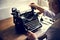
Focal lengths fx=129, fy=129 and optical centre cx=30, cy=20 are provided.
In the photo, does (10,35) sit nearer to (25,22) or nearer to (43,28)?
(25,22)

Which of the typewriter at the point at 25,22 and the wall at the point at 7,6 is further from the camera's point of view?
the wall at the point at 7,6

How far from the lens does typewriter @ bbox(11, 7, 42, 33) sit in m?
1.52

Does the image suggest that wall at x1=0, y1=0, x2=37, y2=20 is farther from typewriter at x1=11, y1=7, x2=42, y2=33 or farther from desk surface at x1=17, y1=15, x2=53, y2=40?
desk surface at x1=17, y1=15, x2=53, y2=40

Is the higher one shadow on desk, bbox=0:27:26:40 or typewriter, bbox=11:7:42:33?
typewriter, bbox=11:7:42:33

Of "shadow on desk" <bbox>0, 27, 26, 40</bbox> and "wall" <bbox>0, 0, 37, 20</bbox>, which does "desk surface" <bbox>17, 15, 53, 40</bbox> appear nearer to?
"shadow on desk" <bbox>0, 27, 26, 40</bbox>

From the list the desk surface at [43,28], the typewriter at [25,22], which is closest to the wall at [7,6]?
the typewriter at [25,22]

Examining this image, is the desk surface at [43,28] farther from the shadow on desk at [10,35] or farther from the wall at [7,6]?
the wall at [7,6]

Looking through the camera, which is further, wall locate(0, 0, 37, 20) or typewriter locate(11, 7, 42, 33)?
wall locate(0, 0, 37, 20)

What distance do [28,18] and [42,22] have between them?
217mm

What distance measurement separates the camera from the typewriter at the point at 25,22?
5.00 ft

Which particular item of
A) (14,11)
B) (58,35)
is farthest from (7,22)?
(58,35)

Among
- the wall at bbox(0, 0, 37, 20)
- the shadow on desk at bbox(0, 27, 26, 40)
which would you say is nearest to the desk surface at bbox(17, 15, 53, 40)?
the shadow on desk at bbox(0, 27, 26, 40)

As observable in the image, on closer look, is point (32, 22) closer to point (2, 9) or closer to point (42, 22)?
point (42, 22)

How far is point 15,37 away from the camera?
56.9 inches
